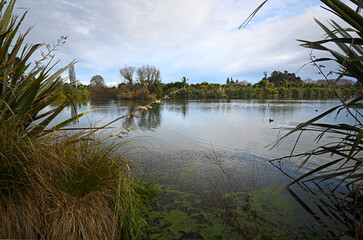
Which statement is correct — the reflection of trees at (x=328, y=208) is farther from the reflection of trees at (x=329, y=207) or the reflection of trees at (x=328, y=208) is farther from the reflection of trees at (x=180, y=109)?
the reflection of trees at (x=180, y=109)

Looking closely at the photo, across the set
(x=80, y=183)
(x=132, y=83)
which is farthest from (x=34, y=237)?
(x=132, y=83)

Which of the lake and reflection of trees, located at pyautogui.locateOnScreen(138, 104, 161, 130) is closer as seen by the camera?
the lake

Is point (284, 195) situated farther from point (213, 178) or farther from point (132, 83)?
point (132, 83)

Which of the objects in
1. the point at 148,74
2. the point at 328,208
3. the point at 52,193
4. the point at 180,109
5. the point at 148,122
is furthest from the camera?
the point at 148,74

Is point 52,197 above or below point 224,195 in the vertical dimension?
above

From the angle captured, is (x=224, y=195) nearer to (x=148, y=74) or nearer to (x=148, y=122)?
(x=148, y=122)

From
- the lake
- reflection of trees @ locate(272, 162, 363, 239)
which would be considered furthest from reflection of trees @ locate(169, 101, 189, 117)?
reflection of trees @ locate(272, 162, 363, 239)

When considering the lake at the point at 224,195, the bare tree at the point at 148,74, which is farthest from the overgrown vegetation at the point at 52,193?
→ the bare tree at the point at 148,74

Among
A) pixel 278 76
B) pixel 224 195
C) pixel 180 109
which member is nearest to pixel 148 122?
pixel 180 109

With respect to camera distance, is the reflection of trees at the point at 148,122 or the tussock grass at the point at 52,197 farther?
the reflection of trees at the point at 148,122

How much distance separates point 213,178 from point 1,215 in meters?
2.29

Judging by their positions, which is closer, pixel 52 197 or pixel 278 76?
pixel 52 197

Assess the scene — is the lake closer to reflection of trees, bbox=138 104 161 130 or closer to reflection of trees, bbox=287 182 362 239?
reflection of trees, bbox=287 182 362 239

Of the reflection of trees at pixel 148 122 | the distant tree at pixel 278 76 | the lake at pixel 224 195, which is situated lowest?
the lake at pixel 224 195
